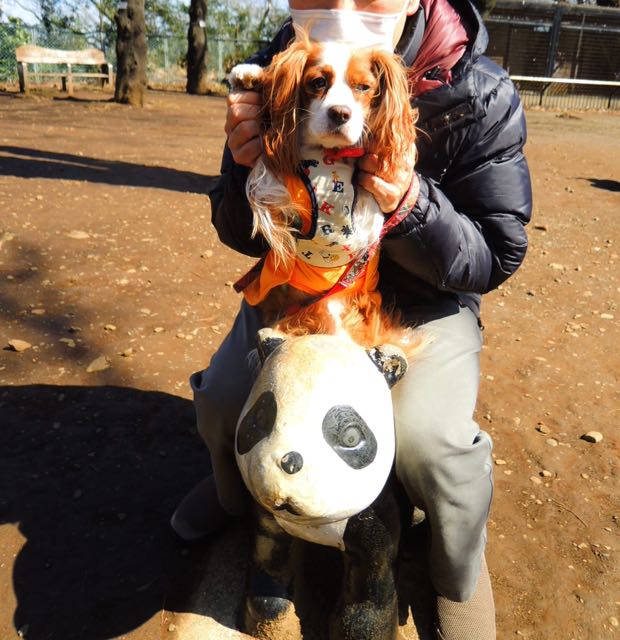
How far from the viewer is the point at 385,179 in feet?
4.84

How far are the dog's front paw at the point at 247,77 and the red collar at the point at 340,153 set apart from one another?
0.68 ft

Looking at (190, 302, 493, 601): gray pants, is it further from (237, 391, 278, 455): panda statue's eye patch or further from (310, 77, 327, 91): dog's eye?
(310, 77, 327, 91): dog's eye

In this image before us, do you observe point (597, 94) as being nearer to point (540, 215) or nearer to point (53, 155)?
point (540, 215)

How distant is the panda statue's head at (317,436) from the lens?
134 centimetres

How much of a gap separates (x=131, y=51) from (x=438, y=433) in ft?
41.7

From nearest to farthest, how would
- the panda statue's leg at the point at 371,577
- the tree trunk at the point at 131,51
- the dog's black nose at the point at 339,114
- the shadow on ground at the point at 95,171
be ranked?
1. the dog's black nose at the point at 339,114
2. the panda statue's leg at the point at 371,577
3. the shadow on ground at the point at 95,171
4. the tree trunk at the point at 131,51

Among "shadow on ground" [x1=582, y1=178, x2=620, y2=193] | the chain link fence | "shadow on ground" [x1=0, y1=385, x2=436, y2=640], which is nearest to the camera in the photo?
"shadow on ground" [x1=0, y1=385, x2=436, y2=640]

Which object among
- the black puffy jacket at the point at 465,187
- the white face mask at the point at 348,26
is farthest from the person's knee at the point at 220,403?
the white face mask at the point at 348,26

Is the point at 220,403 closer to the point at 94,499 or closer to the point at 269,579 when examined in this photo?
the point at 269,579

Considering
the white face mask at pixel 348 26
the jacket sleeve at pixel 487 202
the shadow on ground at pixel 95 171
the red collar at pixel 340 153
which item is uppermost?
the white face mask at pixel 348 26

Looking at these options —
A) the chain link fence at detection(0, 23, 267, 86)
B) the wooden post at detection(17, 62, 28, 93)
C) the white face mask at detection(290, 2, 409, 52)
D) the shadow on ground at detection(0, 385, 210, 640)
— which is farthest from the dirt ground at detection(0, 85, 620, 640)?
the chain link fence at detection(0, 23, 267, 86)

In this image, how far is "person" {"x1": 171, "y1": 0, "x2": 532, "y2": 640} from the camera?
1599 millimetres

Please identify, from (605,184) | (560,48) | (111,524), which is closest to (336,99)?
(111,524)

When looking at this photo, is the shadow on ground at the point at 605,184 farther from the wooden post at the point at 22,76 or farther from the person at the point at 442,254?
the wooden post at the point at 22,76
